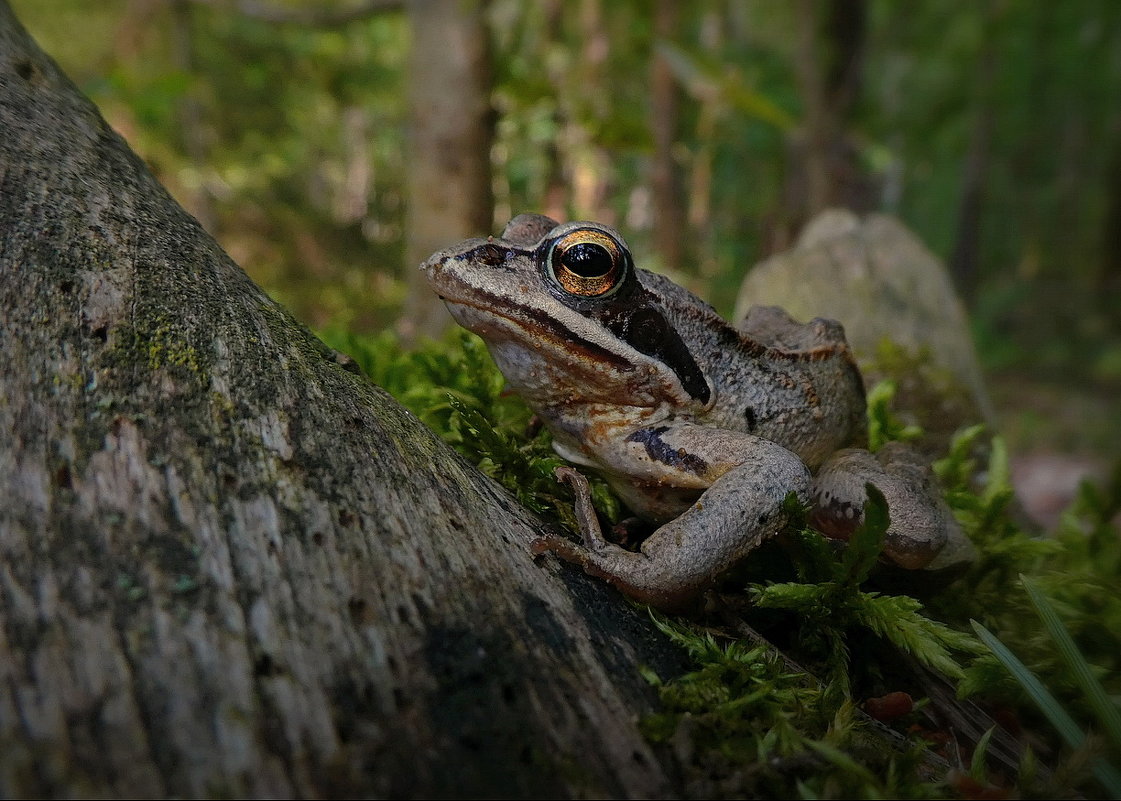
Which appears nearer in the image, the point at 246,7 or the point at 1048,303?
the point at 246,7

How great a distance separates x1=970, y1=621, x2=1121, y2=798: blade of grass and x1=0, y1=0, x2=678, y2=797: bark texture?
930 mm

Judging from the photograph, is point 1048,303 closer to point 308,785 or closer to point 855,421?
point 855,421

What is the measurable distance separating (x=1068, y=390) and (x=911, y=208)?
2347cm

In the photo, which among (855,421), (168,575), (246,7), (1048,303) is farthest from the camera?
(1048,303)

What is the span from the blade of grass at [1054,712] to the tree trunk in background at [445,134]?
449 cm

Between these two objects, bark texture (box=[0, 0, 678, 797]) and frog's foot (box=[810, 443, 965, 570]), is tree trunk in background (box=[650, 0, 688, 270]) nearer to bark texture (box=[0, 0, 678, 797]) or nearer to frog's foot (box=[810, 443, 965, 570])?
frog's foot (box=[810, 443, 965, 570])

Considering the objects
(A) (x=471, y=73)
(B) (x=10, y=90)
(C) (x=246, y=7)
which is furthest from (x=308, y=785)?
(C) (x=246, y=7)

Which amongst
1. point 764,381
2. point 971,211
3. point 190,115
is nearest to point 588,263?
point 764,381

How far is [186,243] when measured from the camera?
72.1 inches

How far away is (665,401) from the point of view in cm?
243

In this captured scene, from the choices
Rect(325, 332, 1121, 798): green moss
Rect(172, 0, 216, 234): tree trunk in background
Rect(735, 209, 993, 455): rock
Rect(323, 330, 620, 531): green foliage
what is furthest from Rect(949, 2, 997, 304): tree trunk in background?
Rect(323, 330, 620, 531): green foliage

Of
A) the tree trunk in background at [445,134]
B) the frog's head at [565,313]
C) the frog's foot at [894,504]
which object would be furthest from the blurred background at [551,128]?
the frog's foot at [894,504]

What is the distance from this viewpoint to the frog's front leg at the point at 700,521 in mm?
1844

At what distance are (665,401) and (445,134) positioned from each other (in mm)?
4145
